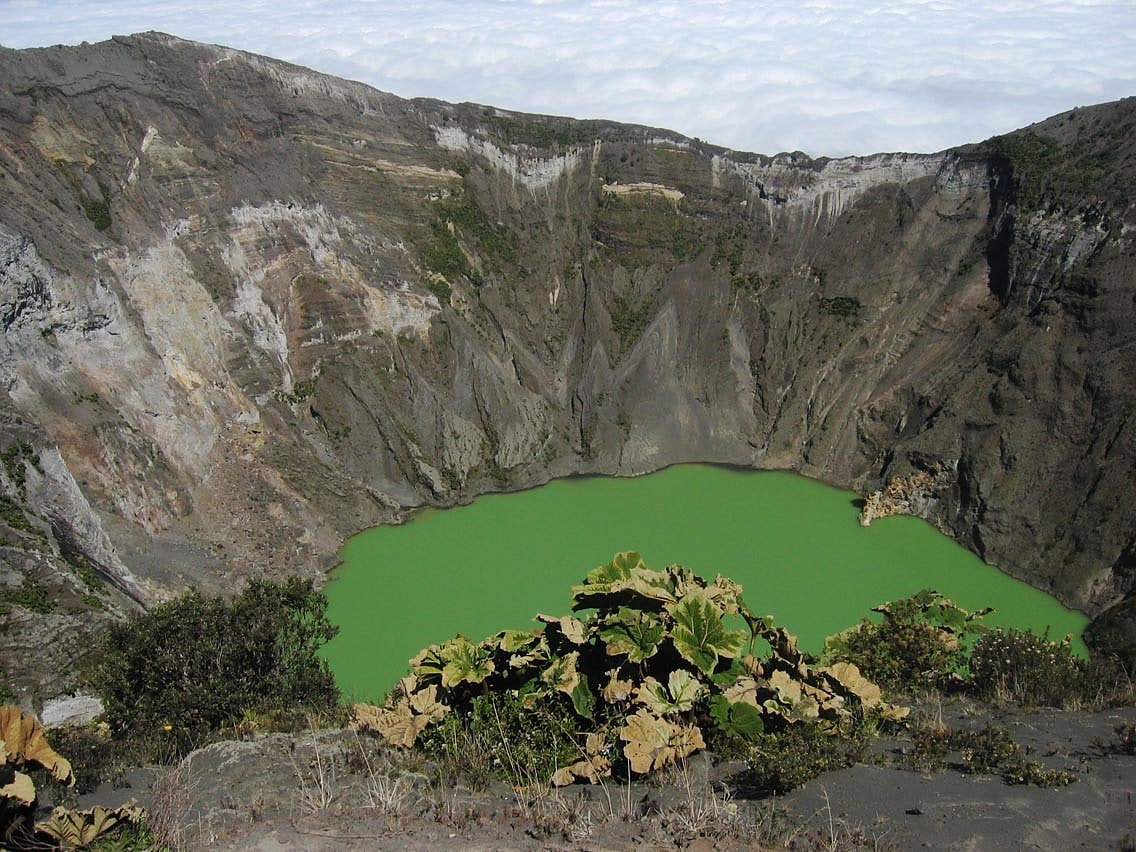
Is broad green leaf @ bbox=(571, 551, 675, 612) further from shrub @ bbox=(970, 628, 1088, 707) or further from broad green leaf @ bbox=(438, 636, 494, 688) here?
shrub @ bbox=(970, 628, 1088, 707)

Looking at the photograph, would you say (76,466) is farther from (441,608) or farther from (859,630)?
(859,630)

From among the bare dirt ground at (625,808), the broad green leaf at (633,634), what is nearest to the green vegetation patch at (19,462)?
the bare dirt ground at (625,808)

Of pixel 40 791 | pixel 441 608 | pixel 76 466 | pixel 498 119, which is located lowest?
pixel 441 608

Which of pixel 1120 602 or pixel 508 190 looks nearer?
pixel 1120 602

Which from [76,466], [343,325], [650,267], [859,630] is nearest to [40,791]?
[859,630]

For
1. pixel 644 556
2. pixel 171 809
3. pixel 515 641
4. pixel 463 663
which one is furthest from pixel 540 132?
pixel 171 809

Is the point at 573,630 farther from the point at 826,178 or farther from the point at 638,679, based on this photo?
the point at 826,178

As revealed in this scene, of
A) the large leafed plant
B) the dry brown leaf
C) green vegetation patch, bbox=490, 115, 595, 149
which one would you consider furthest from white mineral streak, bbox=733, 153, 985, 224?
the dry brown leaf
